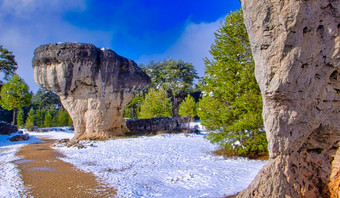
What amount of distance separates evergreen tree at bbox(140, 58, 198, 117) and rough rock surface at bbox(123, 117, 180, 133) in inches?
659

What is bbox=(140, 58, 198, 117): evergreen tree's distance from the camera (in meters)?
38.5

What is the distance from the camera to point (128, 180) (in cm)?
614

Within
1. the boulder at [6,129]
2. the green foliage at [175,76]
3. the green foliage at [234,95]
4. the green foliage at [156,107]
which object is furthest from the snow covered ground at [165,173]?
the green foliage at [175,76]

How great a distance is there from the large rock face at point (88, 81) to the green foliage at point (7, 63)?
18.0 metres

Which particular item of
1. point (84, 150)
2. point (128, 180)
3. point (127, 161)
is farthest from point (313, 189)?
point (84, 150)

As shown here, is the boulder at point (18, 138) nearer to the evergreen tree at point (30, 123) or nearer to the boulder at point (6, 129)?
the boulder at point (6, 129)

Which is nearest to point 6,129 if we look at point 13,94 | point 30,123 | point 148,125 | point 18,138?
point 18,138

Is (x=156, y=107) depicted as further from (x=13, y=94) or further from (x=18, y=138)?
(x=13, y=94)

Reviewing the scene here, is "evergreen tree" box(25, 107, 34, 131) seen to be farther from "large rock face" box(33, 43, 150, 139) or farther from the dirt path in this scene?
the dirt path

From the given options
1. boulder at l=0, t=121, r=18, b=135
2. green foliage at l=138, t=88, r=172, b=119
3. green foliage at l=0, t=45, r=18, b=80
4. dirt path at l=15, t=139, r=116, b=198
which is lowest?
dirt path at l=15, t=139, r=116, b=198

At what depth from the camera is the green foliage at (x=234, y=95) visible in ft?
25.6

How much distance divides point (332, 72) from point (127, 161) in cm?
775

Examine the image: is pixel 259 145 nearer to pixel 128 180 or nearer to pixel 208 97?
pixel 208 97

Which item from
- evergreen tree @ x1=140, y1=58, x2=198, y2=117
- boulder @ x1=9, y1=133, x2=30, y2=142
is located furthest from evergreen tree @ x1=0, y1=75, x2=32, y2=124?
evergreen tree @ x1=140, y1=58, x2=198, y2=117
